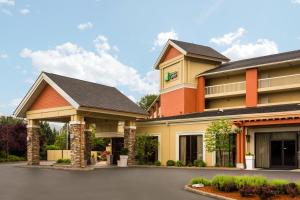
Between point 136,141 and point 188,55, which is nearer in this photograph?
point 136,141

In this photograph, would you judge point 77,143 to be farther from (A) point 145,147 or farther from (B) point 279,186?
(B) point 279,186

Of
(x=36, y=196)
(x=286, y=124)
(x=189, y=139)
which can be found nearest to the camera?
(x=36, y=196)

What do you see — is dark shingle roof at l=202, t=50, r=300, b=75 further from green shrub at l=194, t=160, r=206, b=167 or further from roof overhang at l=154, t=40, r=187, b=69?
green shrub at l=194, t=160, r=206, b=167

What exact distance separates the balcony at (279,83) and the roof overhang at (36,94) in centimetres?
2014

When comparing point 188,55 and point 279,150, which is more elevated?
point 188,55

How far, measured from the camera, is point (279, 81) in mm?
40125

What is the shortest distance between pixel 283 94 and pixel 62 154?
90.6 ft

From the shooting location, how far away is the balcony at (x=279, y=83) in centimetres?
3897

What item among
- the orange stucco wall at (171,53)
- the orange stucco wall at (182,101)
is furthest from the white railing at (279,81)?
the orange stucco wall at (171,53)

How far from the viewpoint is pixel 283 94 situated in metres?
41.0

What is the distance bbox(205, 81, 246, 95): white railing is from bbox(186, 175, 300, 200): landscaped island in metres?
28.8

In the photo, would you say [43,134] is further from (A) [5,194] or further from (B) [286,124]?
(A) [5,194]

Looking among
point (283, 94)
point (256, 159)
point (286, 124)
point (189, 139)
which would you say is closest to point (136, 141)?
point (189, 139)

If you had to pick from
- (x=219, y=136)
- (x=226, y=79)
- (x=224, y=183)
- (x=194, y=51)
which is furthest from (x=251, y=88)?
(x=224, y=183)
